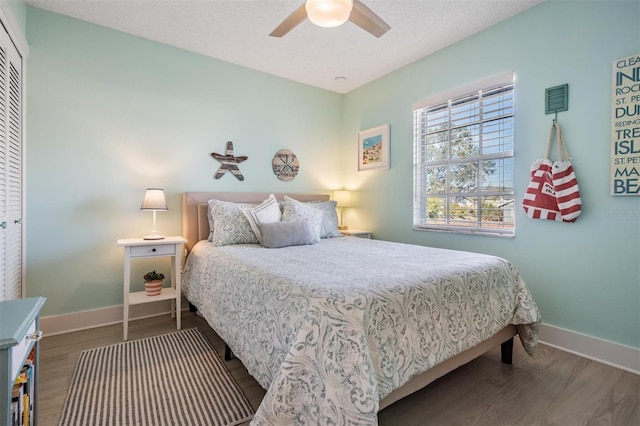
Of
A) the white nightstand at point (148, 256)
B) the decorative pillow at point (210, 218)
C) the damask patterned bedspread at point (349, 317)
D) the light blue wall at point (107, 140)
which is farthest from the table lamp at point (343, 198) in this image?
the white nightstand at point (148, 256)

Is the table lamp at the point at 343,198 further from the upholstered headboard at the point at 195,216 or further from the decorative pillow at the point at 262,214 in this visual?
the upholstered headboard at the point at 195,216

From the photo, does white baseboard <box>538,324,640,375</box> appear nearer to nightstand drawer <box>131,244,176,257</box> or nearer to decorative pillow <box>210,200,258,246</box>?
decorative pillow <box>210,200,258,246</box>

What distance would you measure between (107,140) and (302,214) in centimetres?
189

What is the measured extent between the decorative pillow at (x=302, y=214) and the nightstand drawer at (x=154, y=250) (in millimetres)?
1036

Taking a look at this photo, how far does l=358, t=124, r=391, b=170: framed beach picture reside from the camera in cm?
370

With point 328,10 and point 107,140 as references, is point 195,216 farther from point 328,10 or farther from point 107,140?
point 328,10

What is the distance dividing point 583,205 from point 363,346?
209 centimetres

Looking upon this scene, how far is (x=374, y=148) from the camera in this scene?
3.85 m

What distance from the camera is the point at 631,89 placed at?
197 cm

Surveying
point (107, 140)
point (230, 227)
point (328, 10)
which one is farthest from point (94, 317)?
point (328, 10)

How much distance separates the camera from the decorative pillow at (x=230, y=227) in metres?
2.74

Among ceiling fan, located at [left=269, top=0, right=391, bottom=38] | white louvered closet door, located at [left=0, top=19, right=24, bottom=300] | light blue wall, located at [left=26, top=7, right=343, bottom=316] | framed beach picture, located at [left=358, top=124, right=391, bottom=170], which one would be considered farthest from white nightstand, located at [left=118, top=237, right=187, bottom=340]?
framed beach picture, located at [left=358, top=124, right=391, bottom=170]

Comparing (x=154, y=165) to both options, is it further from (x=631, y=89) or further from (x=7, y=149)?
(x=631, y=89)

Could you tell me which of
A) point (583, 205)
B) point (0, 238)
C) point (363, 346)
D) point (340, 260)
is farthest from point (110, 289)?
point (583, 205)
